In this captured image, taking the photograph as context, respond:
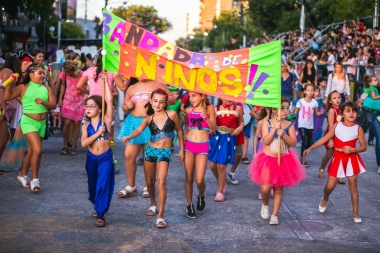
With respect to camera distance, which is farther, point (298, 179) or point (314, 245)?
point (298, 179)

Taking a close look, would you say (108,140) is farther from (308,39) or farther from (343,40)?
(308,39)

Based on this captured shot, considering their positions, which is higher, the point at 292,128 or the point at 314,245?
the point at 292,128

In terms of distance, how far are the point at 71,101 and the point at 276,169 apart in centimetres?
635

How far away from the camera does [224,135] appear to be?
9.60 meters

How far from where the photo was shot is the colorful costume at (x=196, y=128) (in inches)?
336

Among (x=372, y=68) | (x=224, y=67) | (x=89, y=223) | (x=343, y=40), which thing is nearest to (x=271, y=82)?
(x=224, y=67)

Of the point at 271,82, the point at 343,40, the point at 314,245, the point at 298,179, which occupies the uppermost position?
the point at 343,40

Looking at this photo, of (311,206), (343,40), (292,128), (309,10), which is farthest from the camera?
(309,10)

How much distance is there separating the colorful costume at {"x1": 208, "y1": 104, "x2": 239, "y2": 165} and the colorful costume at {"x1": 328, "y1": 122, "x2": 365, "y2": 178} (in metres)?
1.48

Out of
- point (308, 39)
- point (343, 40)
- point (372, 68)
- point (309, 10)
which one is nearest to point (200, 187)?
point (372, 68)

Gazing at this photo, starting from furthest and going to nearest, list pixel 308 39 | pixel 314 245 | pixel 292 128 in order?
pixel 308 39
pixel 292 128
pixel 314 245

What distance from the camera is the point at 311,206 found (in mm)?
9320

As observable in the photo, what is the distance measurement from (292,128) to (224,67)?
112 cm

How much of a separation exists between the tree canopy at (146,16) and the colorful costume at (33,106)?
278 ft
